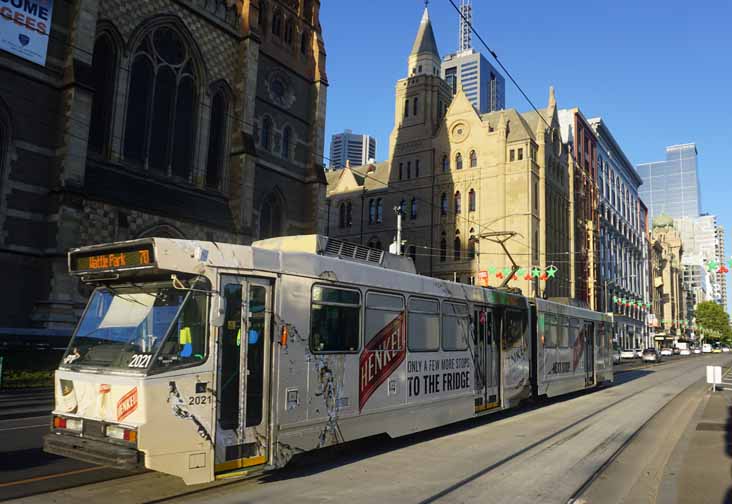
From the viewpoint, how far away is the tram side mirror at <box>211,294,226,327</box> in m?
7.01

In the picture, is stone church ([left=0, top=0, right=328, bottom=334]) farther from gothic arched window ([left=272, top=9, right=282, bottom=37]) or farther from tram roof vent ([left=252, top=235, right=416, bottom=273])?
tram roof vent ([left=252, top=235, right=416, bottom=273])

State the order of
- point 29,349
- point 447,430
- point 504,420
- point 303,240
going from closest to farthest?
point 303,240 < point 447,430 < point 504,420 < point 29,349

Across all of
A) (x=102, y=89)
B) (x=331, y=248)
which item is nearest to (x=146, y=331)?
(x=331, y=248)

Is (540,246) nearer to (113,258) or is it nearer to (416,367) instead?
(416,367)

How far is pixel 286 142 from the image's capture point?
35.3 meters

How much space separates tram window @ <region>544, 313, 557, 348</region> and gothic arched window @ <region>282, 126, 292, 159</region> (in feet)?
71.3

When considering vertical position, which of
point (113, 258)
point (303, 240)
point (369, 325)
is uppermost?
point (303, 240)

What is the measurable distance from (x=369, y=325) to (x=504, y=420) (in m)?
6.09

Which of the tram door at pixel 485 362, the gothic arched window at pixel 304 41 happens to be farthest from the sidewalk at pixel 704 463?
the gothic arched window at pixel 304 41

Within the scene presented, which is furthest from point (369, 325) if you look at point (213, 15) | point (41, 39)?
point (213, 15)

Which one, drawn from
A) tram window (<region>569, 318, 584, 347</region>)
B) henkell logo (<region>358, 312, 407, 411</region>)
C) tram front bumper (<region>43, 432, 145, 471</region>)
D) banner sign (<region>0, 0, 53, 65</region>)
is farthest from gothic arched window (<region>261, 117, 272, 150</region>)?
A: tram front bumper (<region>43, 432, 145, 471</region>)

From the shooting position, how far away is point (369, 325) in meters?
9.46

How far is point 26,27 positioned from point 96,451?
71.5ft

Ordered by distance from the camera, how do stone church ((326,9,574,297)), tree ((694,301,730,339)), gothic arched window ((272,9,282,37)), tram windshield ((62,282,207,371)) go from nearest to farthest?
tram windshield ((62,282,207,371)), gothic arched window ((272,9,282,37)), stone church ((326,9,574,297)), tree ((694,301,730,339))
